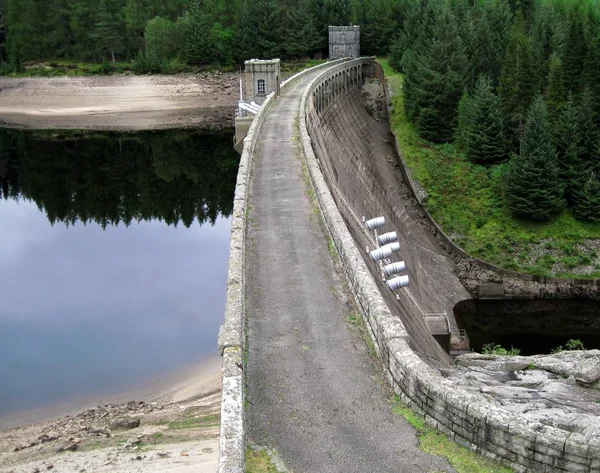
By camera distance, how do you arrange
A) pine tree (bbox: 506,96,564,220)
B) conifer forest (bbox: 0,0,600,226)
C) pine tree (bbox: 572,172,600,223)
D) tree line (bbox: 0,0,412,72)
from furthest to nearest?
1. tree line (bbox: 0,0,412,72)
2. conifer forest (bbox: 0,0,600,226)
3. pine tree (bbox: 506,96,564,220)
4. pine tree (bbox: 572,172,600,223)

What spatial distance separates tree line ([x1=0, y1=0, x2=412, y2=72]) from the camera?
88.2 metres

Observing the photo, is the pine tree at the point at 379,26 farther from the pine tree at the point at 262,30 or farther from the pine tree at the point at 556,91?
the pine tree at the point at 556,91

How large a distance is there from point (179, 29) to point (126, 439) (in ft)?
273

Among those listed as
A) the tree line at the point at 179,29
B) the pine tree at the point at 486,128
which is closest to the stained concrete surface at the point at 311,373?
the pine tree at the point at 486,128

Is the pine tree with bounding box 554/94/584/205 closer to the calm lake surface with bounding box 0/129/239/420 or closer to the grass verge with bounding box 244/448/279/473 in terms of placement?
the calm lake surface with bounding box 0/129/239/420

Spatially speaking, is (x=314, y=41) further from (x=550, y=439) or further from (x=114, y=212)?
(x=550, y=439)

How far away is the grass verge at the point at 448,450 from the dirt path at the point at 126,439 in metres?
7.63

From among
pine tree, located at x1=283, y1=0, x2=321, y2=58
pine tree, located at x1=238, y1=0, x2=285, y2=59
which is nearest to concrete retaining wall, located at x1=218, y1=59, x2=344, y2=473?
pine tree, located at x1=283, y1=0, x2=321, y2=58

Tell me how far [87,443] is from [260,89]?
125 feet

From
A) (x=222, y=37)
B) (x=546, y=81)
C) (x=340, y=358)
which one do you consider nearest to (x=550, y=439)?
(x=340, y=358)

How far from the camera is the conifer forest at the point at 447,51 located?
43656 mm

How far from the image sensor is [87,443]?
72.5 feet

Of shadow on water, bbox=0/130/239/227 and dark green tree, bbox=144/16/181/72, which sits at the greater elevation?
dark green tree, bbox=144/16/181/72

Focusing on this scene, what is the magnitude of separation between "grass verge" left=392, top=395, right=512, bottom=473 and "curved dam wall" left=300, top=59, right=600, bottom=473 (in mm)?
121
